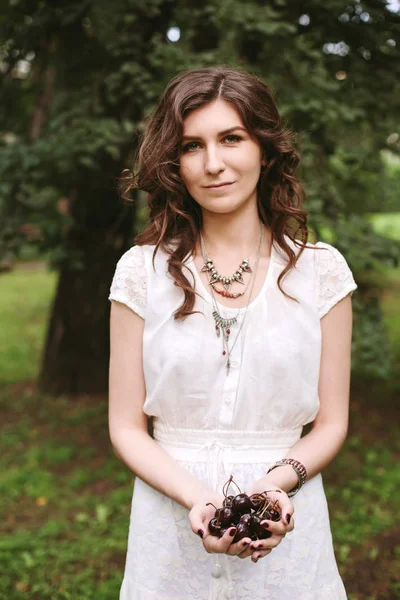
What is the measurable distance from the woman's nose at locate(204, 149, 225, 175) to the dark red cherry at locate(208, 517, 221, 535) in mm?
941

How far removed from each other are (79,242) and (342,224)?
8.79ft

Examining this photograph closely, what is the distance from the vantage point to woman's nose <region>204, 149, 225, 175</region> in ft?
6.22

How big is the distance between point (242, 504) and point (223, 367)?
16.5 inches

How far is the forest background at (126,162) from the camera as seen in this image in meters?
3.74

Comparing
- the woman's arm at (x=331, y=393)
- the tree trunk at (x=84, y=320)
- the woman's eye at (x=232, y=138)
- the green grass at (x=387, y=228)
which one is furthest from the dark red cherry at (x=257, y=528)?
the tree trunk at (x=84, y=320)

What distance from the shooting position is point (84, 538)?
4.13 m

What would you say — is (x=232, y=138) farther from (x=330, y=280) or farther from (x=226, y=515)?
(x=226, y=515)

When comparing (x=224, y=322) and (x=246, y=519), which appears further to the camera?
(x=224, y=322)

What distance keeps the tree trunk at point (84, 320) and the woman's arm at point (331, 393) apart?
393cm

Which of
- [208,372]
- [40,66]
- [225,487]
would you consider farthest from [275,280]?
[40,66]

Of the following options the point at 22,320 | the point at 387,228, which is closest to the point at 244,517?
the point at 387,228

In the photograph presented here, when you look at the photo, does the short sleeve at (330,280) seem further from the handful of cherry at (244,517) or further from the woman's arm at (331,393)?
the handful of cherry at (244,517)

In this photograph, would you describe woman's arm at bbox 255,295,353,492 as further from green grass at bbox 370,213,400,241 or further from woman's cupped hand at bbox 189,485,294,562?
green grass at bbox 370,213,400,241

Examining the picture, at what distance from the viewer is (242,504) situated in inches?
65.2
